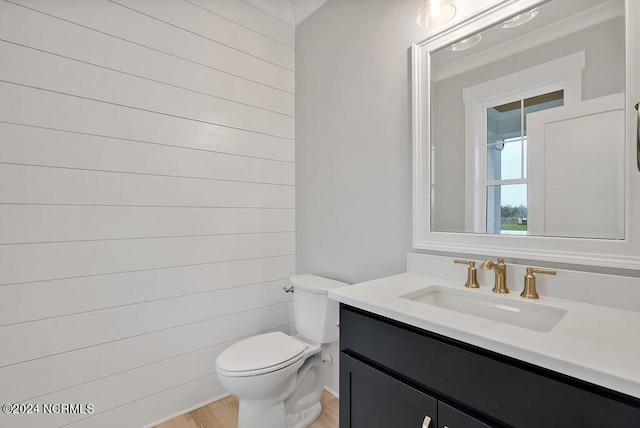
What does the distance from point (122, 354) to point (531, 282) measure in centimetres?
183

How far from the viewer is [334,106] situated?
5.98ft

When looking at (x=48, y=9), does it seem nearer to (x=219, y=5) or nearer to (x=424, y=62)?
(x=219, y=5)

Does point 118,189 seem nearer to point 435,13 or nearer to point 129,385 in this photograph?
point 129,385

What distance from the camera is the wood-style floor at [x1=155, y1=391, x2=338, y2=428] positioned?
161cm

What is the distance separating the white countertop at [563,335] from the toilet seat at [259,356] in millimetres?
578

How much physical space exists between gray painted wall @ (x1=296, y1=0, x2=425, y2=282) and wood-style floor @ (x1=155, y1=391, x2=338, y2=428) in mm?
753

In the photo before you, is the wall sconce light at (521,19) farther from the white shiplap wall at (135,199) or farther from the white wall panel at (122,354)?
the white wall panel at (122,354)

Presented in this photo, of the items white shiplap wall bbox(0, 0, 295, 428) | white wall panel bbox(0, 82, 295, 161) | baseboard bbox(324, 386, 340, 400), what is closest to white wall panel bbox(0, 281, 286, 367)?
white shiplap wall bbox(0, 0, 295, 428)

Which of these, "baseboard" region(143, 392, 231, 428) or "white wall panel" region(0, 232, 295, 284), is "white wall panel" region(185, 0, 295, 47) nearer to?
"white wall panel" region(0, 232, 295, 284)

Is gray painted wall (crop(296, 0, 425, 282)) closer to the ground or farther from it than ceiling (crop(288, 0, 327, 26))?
closer to the ground

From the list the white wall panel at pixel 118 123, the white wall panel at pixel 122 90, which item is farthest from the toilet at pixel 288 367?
the white wall panel at pixel 122 90

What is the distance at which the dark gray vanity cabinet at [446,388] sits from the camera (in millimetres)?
580

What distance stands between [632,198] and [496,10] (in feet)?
2.68

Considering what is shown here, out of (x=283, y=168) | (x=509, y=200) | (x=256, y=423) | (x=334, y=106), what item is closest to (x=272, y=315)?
(x=256, y=423)
